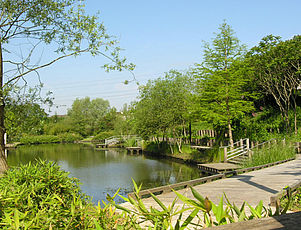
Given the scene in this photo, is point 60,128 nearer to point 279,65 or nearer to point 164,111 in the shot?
point 164,111

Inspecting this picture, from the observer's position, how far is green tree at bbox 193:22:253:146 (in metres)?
17.9

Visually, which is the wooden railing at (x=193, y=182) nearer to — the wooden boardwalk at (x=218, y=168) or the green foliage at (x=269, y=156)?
the green foliage at (x=269, y=156)

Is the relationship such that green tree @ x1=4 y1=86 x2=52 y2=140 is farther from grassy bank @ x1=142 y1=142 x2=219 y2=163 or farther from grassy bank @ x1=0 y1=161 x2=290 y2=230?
grassy bank @ x1=142 y1=142 x2=219 y2=163

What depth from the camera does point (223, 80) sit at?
1808 cm

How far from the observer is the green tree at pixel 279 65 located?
18939mm

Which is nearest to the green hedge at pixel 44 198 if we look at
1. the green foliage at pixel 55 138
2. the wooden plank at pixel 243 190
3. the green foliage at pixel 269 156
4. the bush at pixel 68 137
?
the wooden plank at pixel 243 190

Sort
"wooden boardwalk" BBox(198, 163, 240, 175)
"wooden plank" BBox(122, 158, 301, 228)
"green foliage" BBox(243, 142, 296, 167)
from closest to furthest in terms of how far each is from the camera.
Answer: "wooden plank" BBox(122, 158, 301, 228) < "green foliage" BBox(243, 142, 296, 167) < "wooden boardwalk" BBox(198, 163, 240, 175)

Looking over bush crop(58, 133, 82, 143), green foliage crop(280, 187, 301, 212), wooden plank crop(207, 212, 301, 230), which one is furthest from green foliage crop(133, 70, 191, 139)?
bush crop(58, 133, 82, 143)

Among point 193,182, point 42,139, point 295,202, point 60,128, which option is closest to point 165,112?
point 193,182

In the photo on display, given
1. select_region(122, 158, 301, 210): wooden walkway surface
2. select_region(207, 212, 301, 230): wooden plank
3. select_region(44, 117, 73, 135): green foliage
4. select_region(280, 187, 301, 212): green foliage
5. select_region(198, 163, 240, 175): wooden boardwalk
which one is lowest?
select_region(198, 163, 240, 175): wooden boardwalk

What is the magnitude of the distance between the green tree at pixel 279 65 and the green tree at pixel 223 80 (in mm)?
1784

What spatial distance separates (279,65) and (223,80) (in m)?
4.53

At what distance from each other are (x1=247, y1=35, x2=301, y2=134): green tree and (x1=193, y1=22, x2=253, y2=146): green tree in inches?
70.2

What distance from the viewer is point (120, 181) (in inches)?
680
